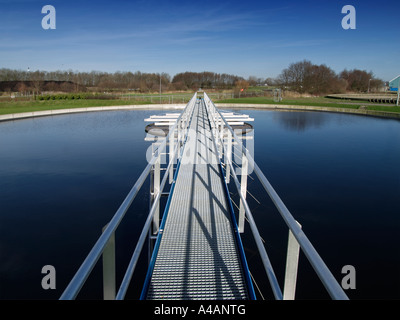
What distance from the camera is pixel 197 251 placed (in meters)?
2.61

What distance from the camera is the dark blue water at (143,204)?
162 inches

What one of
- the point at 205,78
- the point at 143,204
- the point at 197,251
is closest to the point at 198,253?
the point at 197,251

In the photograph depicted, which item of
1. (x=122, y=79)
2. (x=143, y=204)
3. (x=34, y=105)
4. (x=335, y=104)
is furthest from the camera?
(x=122, y=79)

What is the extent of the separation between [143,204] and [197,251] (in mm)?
3893

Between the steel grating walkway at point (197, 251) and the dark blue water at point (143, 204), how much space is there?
4.10ft

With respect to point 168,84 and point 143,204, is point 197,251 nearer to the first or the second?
point 143,204

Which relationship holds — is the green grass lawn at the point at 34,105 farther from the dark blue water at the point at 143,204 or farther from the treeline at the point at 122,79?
the treeline at the point at 122,79

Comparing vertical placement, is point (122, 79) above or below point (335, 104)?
above

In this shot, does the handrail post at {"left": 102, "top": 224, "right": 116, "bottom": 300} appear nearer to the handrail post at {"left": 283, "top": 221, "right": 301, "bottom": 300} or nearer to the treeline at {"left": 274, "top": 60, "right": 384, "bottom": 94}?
the handrail post at {"left": 283, "top": 221, "right": 301, "bottom": 300}

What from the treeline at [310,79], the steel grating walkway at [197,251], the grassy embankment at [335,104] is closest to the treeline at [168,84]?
the treeline at [310,79]

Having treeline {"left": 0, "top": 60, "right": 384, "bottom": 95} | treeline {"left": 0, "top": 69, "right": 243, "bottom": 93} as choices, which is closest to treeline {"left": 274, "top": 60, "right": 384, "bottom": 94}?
treeline {"left": 0, "top": 60, "right": 384, "bottom": 95}

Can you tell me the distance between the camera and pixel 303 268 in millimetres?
4219

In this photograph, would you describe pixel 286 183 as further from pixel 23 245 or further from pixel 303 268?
pixel 23 245

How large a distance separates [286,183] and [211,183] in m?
3.90
